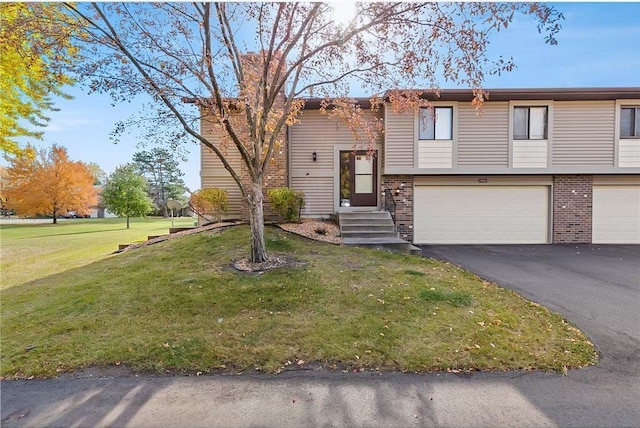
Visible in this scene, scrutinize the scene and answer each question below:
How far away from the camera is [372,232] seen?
9.65m

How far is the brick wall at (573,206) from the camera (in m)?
11.3

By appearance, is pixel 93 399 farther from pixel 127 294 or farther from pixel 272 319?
pixel 127 294

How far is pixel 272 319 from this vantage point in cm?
425

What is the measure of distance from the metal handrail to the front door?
615 mm

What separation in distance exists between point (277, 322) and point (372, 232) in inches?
235

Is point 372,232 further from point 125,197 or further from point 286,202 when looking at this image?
point 125,197

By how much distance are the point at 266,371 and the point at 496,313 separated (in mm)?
3319

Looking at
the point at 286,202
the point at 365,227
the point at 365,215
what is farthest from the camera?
the point at 365,215

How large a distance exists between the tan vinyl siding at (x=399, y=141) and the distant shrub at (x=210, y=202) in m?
5.88

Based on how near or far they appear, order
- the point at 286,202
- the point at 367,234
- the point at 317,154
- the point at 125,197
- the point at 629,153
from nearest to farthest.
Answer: the point at 367,234 < the point at 286,202 < the point at 629,153 < the point at 317,154 < the point at 125,197

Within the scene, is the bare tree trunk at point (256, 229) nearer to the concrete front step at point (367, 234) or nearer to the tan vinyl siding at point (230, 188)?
the concrete front step at point (367, 234)

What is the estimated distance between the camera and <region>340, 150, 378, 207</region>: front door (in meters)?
11.9

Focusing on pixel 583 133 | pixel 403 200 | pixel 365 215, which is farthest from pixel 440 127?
pixel 583 133

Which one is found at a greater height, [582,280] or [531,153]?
[531,153]
